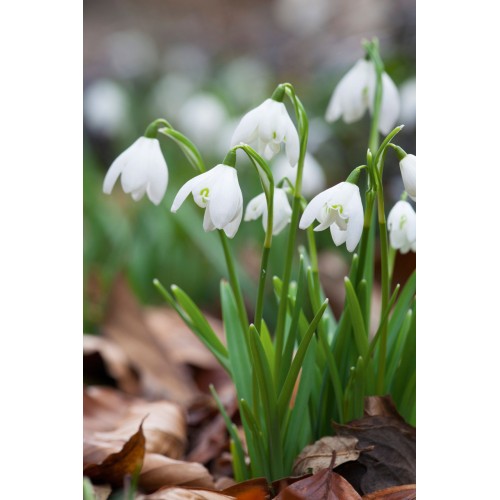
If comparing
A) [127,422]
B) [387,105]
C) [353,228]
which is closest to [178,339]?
[127,422]

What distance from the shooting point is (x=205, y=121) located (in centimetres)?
215

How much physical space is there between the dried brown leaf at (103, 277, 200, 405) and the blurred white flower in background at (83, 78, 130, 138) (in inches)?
38.1

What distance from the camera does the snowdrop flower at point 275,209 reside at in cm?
86

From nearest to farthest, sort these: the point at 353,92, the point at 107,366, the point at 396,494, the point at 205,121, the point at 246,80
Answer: the point at 396,494 → the point at 353,92 → the point at 107,366 → the point at 205,121 → the point at 246,80

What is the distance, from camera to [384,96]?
3.20 ft

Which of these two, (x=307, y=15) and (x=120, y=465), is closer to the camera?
(x=120, y=465)

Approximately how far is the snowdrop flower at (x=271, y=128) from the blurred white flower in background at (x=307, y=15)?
1.75m

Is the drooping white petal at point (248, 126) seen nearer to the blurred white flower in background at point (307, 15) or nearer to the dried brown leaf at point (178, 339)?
the dried brown leaf at point (178, 339)

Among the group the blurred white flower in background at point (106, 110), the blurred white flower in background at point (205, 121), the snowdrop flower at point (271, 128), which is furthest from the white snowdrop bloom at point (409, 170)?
the blurred white flower in background at point (106, 110)

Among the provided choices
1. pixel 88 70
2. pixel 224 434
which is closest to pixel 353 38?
pixel 88 70

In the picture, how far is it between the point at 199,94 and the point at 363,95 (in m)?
1.65

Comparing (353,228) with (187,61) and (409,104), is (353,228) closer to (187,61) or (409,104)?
(409,104)
